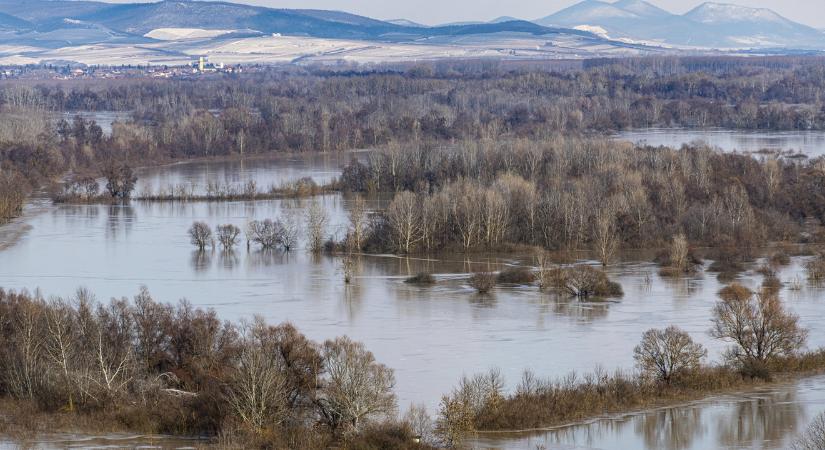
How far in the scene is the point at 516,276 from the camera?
18266 millimetres

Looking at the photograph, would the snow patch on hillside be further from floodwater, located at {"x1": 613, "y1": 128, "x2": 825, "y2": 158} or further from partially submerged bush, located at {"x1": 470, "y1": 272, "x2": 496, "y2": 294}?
partially submerged bush, located at {"x1": 470, "y1": 272, "x2": 496, "y2": 294}

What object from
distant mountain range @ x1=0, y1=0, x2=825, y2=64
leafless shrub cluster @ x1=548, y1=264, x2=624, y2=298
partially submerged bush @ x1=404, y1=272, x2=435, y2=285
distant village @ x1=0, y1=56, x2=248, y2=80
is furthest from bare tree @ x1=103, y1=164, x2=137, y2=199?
distant mountain range @ x1=0, y1=0, x2=825, y2=64

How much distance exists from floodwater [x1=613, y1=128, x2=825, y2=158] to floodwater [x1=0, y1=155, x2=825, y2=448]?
14.1 metres

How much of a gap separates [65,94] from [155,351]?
4989 cm

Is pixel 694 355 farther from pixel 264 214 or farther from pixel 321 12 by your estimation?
pixel 321 12

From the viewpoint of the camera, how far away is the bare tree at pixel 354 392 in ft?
34.4

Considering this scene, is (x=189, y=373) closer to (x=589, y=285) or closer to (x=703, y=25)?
(x=589, y=285)

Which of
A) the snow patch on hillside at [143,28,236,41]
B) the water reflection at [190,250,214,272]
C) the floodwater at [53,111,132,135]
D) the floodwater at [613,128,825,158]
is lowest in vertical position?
the water reflection at [190,250,214,272]

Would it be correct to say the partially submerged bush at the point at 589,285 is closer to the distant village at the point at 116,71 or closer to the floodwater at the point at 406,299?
the floodwater at the point at 406,299

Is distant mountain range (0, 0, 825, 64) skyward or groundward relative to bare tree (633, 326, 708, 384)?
skyward

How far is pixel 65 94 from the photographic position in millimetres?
60031

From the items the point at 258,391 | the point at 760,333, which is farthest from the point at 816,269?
the point at 258,391

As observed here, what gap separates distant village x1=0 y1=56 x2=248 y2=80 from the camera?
76.8 metres

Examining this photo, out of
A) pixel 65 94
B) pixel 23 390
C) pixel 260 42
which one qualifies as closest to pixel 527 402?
pixel 23 390
